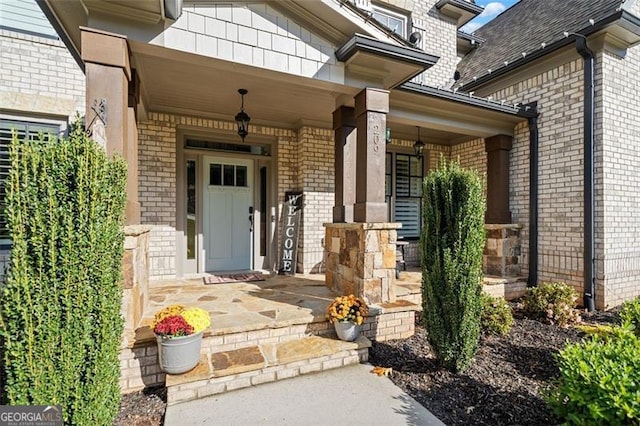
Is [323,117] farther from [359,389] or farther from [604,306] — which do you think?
[604,306]

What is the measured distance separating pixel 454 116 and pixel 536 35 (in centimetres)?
246

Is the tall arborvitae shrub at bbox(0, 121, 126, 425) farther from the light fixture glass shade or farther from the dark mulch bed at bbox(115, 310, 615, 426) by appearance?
the light fixture glass shade

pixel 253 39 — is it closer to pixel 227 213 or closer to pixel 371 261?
pixel 371 261

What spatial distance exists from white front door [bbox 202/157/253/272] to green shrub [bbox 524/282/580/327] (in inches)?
178

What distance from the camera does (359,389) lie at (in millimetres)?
2576

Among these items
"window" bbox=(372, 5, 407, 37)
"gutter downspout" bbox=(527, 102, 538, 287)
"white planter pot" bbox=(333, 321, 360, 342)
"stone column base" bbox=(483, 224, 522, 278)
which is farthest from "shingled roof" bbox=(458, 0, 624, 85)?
"white planter pot" bbox=(333, 321, 360, 342)

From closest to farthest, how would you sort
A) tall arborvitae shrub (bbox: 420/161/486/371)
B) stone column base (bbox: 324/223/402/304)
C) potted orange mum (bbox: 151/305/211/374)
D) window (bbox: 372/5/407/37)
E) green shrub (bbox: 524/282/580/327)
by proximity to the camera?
1. potted orange mum (bbox: 151/305/211/374)
2. tall arborvitae shrub (bbox: 420/161/486/371)
3. stone column base (bbox: 324/223/402/304)
4. green shrub (bbox: 524/282/580/327)
5. window (bbox: 372/5/407/37)

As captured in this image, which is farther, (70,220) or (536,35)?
(536,35)

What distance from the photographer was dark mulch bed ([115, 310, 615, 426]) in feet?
7.43

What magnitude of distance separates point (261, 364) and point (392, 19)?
7.09 metres

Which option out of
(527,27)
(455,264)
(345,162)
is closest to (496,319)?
(455,264)

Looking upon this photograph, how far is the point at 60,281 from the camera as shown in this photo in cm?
166

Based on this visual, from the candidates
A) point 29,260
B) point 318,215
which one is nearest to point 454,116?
point 318,215

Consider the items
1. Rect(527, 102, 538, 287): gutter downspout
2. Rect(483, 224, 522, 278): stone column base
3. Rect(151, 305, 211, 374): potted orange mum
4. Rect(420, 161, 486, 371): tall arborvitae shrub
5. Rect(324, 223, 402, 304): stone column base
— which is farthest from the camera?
Rect(483, 224, 522, 278): stone column base
